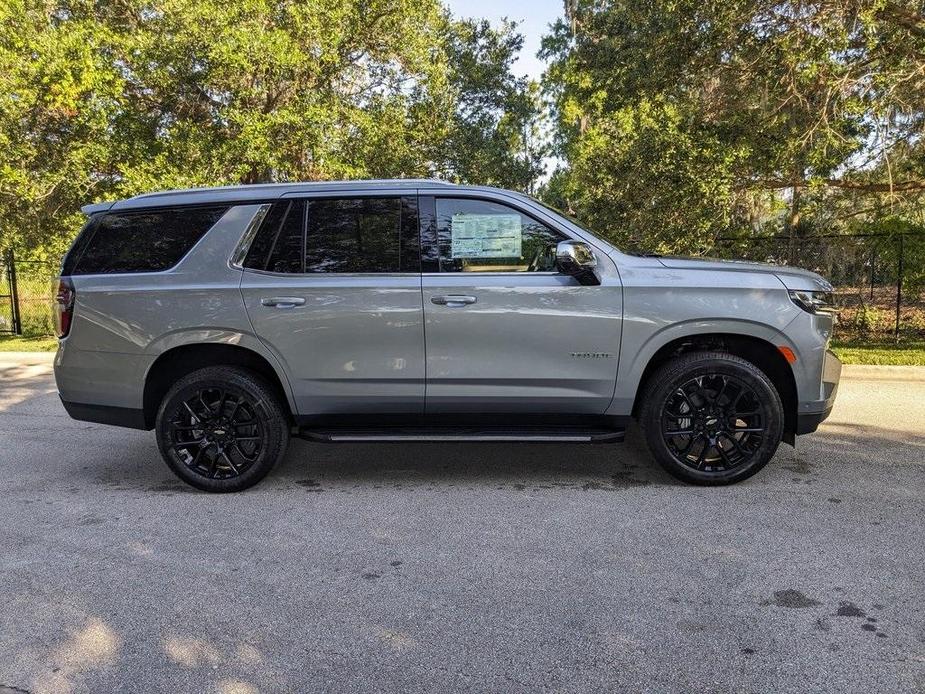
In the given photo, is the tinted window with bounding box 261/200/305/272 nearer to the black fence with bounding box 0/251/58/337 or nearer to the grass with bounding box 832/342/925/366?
the grass with bounding box 832/342/925/366

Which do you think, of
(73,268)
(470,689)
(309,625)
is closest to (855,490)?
(470,689)

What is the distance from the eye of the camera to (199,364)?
4535mm

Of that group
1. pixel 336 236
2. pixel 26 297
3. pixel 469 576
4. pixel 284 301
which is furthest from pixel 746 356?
pixel 26 297

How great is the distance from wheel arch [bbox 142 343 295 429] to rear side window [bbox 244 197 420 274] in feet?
1.95

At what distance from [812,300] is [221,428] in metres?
3.86

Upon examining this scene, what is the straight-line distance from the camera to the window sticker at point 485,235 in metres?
4.36

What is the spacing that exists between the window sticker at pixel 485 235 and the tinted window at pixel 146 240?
5.09ft

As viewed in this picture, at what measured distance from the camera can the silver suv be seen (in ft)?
13.9

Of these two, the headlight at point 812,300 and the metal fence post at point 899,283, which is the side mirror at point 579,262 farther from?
the metal fence post at point 899,283

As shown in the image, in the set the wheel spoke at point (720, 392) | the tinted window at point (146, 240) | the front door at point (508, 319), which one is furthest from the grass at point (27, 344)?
the wheel spoke at point (720, 392)

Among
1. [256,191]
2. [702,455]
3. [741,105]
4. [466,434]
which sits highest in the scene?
[741,105]

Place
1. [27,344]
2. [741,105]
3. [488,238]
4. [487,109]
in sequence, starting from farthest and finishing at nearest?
[487,109] → [27,344] → [741,105] → [488,238]

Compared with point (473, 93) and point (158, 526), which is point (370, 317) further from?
point (473, 93)

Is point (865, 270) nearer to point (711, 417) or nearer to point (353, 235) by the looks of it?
point (711, 417)
